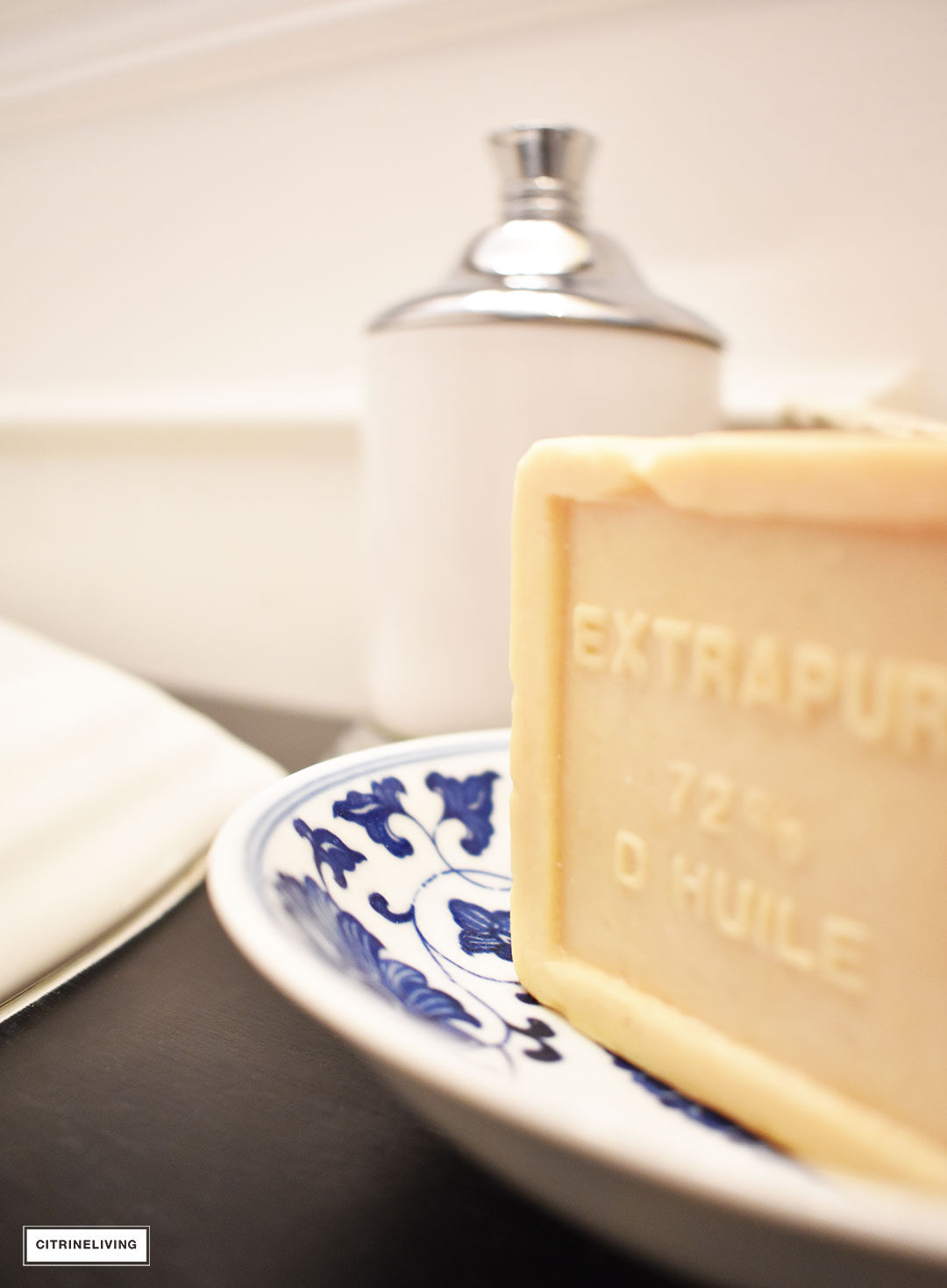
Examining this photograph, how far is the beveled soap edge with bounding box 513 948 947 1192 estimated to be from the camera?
202mm

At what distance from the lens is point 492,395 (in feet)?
1.50

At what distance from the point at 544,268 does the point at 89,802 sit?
333 millimetres

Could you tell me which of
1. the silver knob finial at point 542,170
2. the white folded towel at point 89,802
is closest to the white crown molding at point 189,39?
the silver knob finial at point 542,170

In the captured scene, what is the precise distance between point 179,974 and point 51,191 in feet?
2.68

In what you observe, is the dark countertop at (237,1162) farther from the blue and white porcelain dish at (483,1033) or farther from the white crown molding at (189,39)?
the white crown molding at (189,39)

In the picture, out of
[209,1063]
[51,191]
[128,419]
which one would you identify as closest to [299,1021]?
[209,1063]

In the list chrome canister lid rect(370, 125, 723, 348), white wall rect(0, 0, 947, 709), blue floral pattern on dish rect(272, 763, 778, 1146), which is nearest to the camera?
blue floral pattern on dish rect(272, 763, 778, 1146)

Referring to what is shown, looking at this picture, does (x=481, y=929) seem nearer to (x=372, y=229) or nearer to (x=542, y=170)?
(x=542, y=170)

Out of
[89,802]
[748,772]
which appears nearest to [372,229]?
[89,802]

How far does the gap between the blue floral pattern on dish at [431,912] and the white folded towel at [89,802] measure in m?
0.10

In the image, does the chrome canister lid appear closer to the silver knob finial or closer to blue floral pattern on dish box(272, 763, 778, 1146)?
the silver knob finial

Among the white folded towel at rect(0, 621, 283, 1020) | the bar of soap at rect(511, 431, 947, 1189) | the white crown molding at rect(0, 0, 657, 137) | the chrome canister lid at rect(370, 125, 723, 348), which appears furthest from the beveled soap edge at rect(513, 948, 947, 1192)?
the white crown molding at rect(0, 0, 657, 137)

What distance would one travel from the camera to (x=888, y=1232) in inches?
5.2

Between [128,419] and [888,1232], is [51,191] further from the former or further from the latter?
[888,1232]
